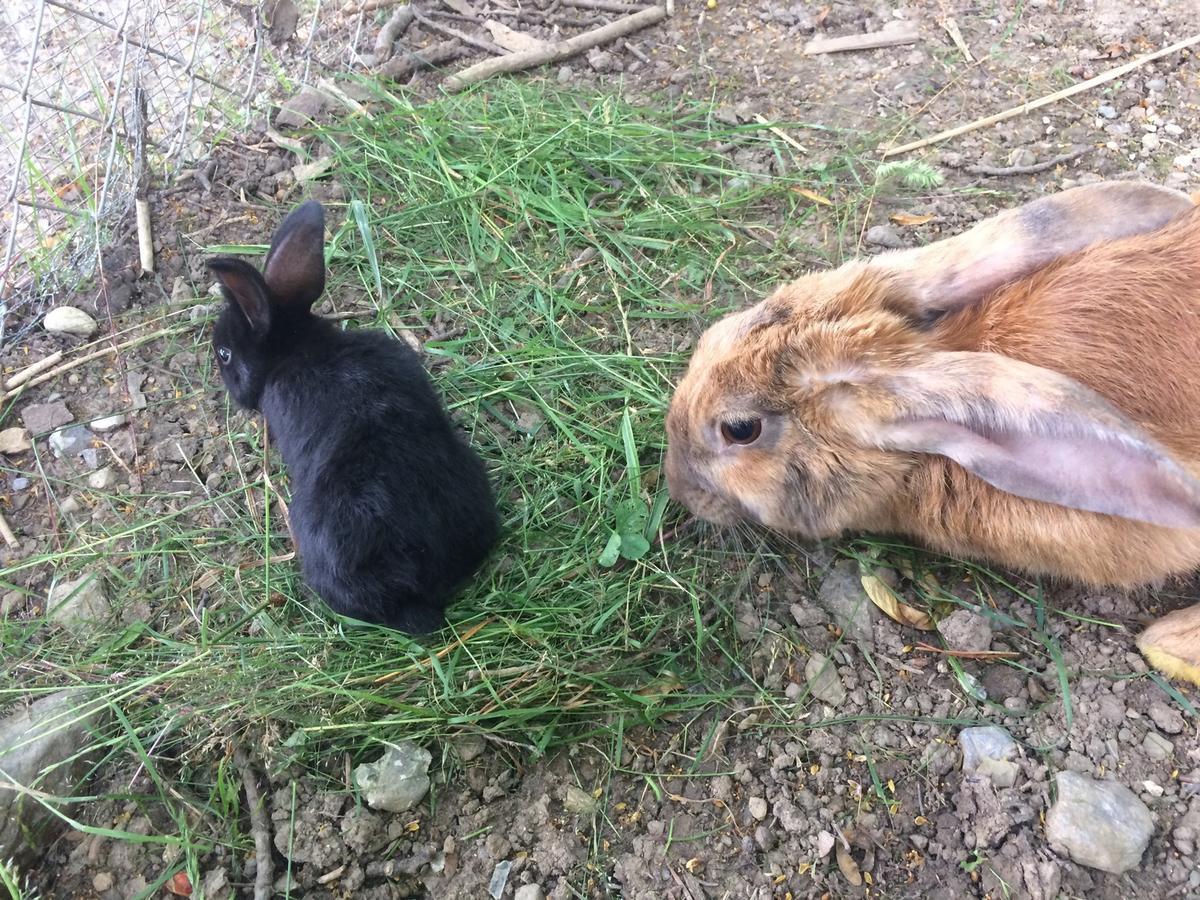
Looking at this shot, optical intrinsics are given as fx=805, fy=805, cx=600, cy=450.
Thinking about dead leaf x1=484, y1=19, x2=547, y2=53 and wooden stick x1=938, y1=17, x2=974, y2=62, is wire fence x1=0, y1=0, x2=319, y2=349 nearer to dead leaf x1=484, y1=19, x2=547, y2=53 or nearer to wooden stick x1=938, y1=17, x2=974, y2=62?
dead leaf x1=484, y1=19, x2=547, y2=53

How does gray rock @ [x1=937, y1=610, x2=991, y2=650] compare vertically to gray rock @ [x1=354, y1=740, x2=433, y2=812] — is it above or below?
above

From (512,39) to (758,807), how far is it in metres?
4.23

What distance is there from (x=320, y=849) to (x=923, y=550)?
224cm

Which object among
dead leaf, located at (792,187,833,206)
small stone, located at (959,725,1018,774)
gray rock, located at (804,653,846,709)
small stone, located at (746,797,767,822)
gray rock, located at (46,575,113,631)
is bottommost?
small stone, located at (746,797,767,822)

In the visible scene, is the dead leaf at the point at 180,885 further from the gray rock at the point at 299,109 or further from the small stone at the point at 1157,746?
the gray rock at the point at 299,109

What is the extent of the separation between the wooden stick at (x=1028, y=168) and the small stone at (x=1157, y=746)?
2617 mm

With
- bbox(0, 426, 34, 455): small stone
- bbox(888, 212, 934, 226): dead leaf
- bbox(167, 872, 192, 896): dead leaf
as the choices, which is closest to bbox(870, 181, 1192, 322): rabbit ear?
bbox(888, 212, 934, 226): dead leaf

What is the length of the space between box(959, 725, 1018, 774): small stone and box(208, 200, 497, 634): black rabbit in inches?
66.8

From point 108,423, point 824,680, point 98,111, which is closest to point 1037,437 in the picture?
point 824,680

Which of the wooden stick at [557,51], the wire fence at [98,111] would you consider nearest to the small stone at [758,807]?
the wire fence at [98,111]

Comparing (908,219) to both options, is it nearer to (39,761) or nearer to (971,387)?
(971,387)

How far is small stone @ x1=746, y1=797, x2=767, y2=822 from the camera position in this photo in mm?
2463

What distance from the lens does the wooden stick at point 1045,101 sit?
406cm

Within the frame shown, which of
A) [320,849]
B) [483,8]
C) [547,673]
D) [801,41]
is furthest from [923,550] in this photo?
[483,8]
